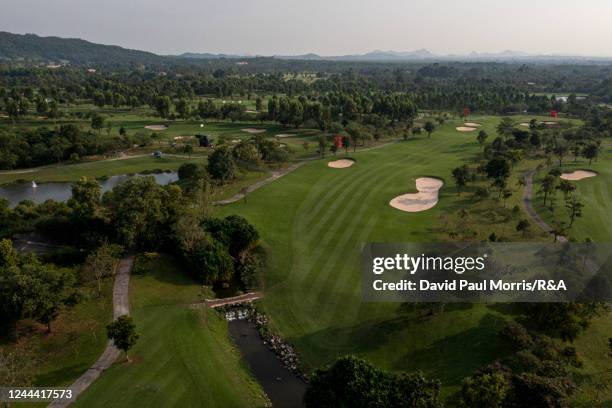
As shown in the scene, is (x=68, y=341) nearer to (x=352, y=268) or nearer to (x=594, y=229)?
(x=352, y=268)

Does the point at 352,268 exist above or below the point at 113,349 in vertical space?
below

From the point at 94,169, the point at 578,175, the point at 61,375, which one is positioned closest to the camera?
the point at 61,375

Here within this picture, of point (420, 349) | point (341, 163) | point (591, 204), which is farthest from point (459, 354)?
point (341, 163)

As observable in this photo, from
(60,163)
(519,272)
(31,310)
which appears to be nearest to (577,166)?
(519,272)

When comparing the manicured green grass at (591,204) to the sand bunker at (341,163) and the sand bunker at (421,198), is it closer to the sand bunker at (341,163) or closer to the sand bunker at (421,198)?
the sand bunker at (421,198)

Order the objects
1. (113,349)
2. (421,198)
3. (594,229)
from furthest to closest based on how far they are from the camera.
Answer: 1. (421,198)
2. (594,229)
3. (113,349)

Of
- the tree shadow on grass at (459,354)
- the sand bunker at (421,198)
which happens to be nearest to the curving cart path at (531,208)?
the sand bunker at (421,198)
